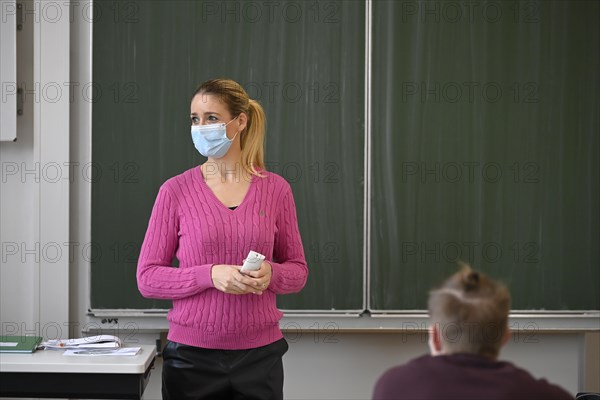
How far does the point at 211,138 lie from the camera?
2562 mm

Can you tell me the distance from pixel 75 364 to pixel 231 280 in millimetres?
684

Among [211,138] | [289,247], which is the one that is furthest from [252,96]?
[289,247]

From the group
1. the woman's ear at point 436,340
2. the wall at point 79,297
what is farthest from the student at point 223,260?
the wall at point 79,297

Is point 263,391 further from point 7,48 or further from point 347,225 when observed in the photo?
point 7,48

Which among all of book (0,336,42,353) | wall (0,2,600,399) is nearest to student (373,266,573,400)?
book (0,336,42,353)

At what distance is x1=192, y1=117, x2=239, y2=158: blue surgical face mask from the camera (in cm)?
256

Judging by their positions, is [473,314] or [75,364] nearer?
[473,314]

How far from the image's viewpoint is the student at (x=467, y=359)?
5.06 feet

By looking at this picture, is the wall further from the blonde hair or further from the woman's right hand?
the woman's right hand

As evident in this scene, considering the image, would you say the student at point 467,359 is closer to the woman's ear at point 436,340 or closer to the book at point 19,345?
Result: the woman's ear at point 436,340

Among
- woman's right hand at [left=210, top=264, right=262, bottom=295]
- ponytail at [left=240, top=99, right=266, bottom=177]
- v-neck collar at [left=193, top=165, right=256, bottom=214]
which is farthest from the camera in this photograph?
ponytail at [left=240, top=99, right=266, bottom=177]

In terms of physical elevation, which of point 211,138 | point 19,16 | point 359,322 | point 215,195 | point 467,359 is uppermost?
point 19,16

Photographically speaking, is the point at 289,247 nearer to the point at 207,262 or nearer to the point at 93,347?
the point at 207,262

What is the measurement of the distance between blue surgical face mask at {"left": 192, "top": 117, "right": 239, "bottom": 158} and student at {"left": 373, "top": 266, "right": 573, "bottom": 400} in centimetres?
115
